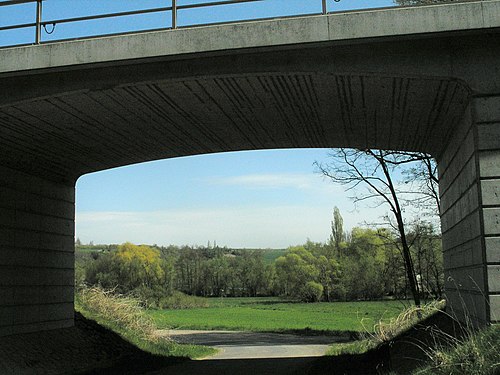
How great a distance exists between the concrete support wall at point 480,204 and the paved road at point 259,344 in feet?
30.4

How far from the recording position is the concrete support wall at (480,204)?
8477 millimetres

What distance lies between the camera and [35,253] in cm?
1484

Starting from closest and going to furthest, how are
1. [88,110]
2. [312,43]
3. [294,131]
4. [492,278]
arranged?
[492,278], [312,43], [88,110], [294,131]

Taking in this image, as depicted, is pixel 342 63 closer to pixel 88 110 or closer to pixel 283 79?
pixel 283 79

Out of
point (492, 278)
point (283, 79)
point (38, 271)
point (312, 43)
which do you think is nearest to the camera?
point (492, 278)

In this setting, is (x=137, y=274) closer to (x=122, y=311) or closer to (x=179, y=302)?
(x=179, y=302)

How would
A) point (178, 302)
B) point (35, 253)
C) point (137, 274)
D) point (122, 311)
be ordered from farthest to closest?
point (137, 274) < point (178, 302) < point (122, 311) < point (35, 253)

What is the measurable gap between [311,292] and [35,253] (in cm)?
5752

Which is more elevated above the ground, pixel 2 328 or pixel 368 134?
pixel 368 134

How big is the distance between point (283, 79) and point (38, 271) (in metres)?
8.19

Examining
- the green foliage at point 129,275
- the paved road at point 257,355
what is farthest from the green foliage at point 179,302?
the paved road at point 257,355

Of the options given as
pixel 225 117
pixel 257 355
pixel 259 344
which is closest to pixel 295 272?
pixel 259 344

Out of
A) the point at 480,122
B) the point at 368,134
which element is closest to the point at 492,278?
the point at 480,122

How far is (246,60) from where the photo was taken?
9648mm
